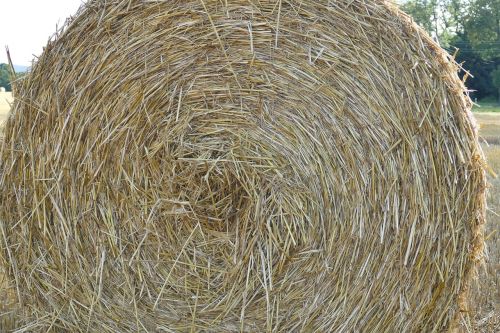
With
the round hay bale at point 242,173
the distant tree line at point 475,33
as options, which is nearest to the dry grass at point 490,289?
the round hay bale at point 242,173

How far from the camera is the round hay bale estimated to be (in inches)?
92.1

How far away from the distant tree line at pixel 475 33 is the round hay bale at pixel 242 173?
26882 mm

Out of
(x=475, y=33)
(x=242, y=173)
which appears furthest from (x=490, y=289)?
(x=475, y=33)

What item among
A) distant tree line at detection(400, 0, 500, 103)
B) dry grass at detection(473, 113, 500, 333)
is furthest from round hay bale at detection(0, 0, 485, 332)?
distant tree line at detection(400, 0, 500, 103)

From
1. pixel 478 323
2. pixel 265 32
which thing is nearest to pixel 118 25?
pixel 265 32

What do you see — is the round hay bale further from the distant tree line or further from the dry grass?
the distant tree line

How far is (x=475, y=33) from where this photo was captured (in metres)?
30.7

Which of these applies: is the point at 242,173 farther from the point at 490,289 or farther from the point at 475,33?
the point at 475,33

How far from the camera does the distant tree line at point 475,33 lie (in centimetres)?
2944

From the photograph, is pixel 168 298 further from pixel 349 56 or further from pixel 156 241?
pixel 349 56

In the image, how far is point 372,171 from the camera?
2361 millimetres

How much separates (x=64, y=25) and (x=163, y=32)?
42 cm

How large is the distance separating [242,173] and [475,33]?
31037 millimetres

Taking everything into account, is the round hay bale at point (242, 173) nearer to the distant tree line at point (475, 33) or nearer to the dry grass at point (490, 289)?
the dry grass at point (490, 289)
